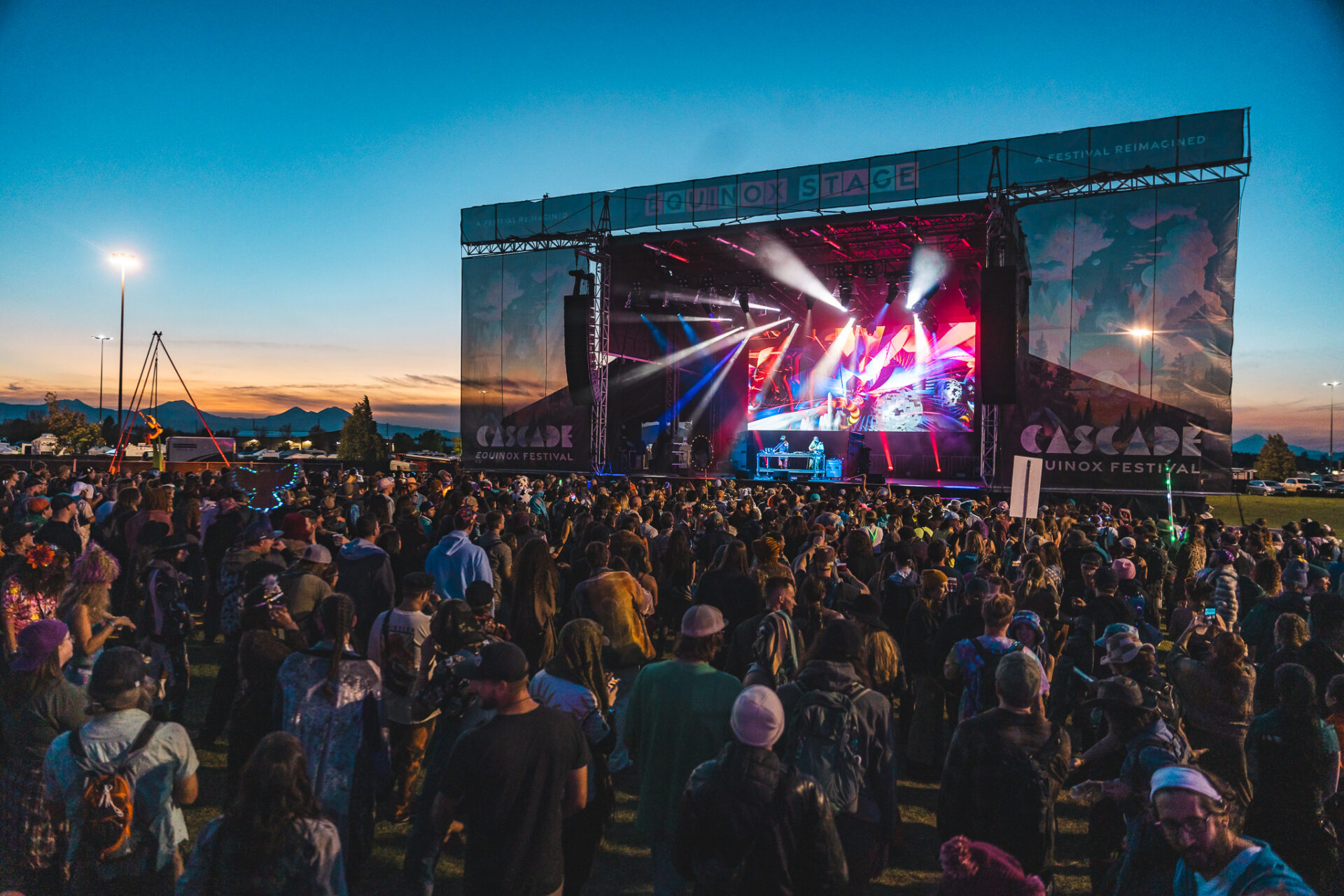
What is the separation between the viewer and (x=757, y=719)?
7.45ft

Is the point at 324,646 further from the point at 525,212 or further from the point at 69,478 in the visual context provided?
the point at 525,212

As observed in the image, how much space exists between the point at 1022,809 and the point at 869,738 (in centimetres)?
55

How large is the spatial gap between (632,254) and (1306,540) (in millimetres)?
17015

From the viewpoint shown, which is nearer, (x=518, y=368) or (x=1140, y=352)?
(x=1140, y=352)

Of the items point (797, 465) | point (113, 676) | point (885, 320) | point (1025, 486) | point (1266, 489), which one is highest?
point (885, 320)

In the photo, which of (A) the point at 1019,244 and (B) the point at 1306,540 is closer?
(B) the point at 1306,540

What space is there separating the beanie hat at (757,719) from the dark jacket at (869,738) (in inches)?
28.8

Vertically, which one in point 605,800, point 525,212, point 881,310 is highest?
point 525,212

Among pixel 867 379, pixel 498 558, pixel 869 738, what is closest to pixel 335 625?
pixel 869 738

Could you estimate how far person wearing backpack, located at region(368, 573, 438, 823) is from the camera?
4145 millimetres

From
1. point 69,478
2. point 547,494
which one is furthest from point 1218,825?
point 69,478

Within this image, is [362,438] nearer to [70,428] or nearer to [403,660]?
[70,428]

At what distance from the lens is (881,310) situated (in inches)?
921

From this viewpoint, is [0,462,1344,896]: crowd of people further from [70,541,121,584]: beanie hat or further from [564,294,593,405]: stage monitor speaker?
[564,294,593,405]: stage monitor speaker
